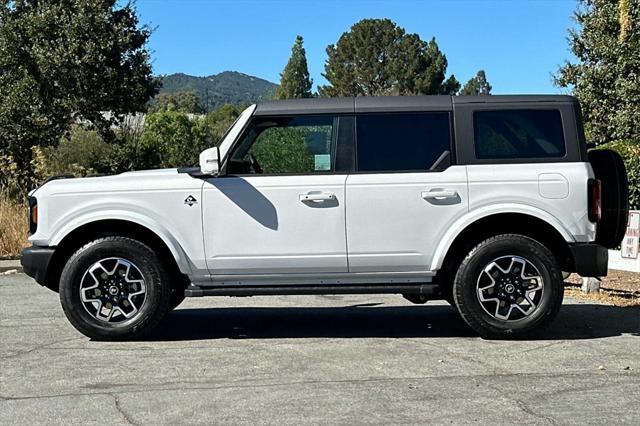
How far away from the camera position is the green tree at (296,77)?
3248 inches

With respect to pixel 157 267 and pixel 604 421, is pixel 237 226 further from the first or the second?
pixel 604 421

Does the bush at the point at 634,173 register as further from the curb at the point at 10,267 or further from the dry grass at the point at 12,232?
the dry grass at the point at 12,232

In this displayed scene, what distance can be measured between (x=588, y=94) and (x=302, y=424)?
15.0 m

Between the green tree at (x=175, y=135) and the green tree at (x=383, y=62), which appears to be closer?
the green tree at (x=175, y=135)

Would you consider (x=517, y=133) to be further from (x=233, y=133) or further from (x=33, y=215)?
(x=33, y=215)

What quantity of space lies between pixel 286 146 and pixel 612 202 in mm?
2815

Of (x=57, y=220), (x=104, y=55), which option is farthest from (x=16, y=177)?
(x=57, y=220)

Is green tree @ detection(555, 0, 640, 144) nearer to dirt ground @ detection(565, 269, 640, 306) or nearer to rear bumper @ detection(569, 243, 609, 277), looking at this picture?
dirt ground @ detection(565, 269, 640, 306)

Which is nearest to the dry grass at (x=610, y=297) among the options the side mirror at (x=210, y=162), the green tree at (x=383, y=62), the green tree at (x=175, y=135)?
the side mirror at (x=210, y=162)

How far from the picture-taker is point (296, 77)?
8381cm

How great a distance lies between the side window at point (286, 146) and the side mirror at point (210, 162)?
135 mm

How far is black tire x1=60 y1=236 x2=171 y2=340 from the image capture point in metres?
6.67

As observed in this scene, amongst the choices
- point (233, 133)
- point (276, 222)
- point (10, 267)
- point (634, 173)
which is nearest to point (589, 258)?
point (276, 222)

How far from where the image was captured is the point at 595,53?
57.9 ft
